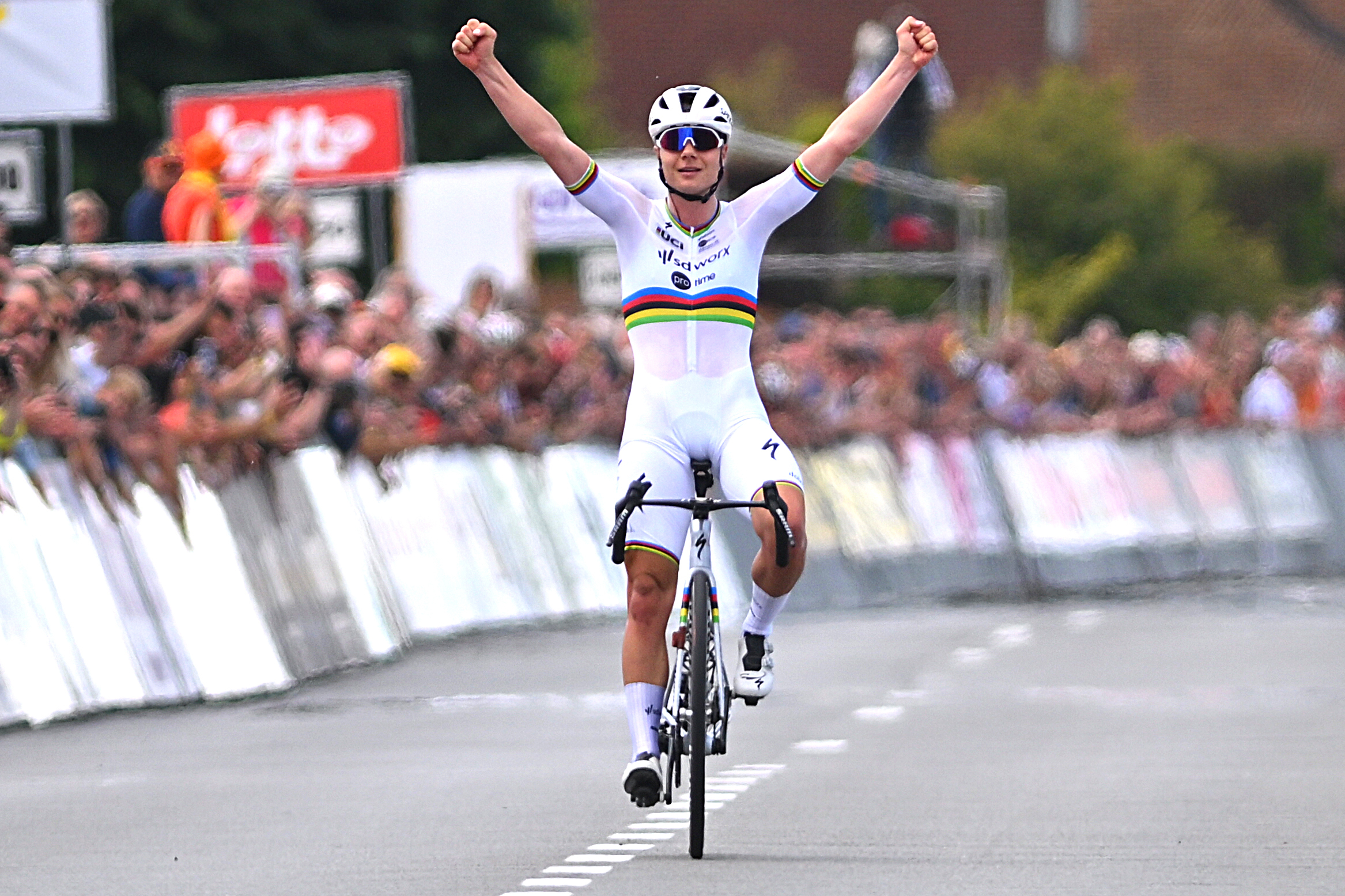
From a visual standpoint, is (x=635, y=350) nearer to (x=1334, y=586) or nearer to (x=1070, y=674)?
(x=1070, y=674)

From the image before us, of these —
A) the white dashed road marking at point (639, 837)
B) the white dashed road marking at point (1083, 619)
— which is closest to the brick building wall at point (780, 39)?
the white dashed road marking at point (1083, 619)

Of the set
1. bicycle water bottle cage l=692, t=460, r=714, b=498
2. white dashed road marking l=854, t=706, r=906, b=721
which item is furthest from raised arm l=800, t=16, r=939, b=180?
white dashed road marking l=854, t=706, r=906, b=721

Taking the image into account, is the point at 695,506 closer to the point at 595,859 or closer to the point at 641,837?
the point at 641,837

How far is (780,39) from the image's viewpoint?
7450cm

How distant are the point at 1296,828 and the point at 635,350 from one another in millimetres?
2715

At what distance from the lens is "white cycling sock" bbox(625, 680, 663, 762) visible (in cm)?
1022

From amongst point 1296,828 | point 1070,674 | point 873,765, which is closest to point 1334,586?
point 1070,674

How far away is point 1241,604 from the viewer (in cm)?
2519

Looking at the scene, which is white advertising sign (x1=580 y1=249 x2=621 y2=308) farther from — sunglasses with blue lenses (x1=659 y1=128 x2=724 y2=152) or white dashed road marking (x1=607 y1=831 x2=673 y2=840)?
white dashed road marking (x1=607 y1=831 x2=673 y2=840)

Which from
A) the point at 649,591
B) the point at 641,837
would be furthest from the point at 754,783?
the point at 649,591

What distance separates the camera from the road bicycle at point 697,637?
1012 centimetres

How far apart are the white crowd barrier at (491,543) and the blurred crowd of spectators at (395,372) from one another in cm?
21

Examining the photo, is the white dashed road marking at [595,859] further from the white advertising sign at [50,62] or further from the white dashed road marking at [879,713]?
the white advertising sign at [50,62]

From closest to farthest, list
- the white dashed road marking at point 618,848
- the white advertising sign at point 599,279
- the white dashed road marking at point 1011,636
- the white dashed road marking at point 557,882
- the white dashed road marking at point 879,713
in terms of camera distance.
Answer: the white dashed road marking at point 557,882, the white dashed road marking at point 618,848, the white dashed road marking at point 879,713, the white dashed road marking at point 1011,636, the white advertising sign at point 599,279
